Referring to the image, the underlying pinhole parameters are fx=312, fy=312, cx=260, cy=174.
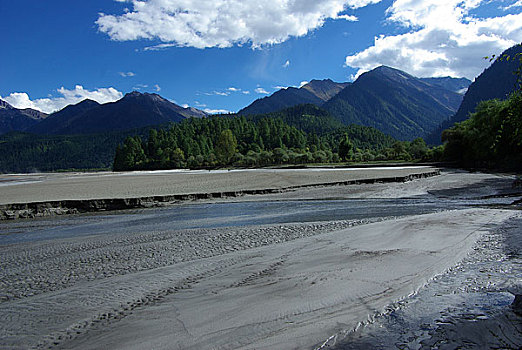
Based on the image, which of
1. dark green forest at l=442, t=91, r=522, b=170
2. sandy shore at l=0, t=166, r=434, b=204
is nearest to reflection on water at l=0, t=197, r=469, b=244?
sandy shore at l=0, t=166, r=434, b=204

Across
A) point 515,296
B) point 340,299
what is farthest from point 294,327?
point 515,296

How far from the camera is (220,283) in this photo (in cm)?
665

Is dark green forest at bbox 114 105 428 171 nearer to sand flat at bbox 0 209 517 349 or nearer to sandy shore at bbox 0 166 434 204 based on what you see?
sandy shore at bbox 0 166 434 204

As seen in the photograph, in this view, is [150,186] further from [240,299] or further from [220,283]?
[240,299]

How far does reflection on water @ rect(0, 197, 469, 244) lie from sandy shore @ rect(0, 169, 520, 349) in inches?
94.7

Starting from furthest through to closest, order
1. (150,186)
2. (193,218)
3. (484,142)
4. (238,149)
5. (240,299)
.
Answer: (238,149) → (484,142) → (150,186) → (193,218) → (240,299)

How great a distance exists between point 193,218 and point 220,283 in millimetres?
10807

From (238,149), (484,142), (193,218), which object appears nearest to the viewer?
(193,218)

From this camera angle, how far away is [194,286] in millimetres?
6547

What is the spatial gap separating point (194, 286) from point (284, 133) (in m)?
155

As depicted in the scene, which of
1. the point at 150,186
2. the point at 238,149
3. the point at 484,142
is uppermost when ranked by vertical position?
the point at 238,149

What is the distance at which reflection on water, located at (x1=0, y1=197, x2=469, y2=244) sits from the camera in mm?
14578

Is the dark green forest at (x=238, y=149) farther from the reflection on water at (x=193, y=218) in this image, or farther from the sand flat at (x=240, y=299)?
the sand flat at (x=240, y=299)

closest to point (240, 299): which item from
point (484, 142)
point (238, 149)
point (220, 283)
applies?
point (220, 283)
